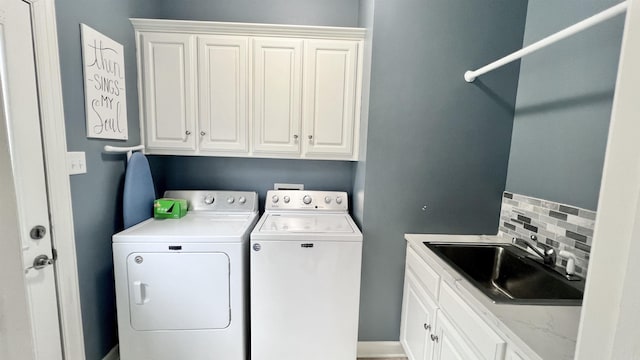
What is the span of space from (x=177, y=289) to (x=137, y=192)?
745 millimetres

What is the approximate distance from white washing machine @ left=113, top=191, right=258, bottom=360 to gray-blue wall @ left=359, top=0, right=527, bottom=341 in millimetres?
873

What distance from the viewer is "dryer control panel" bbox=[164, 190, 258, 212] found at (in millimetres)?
2086

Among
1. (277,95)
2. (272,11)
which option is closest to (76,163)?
(277,95)

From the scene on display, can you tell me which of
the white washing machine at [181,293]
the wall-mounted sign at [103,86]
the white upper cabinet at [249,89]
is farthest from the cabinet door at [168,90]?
the white washing machine at [181,293]

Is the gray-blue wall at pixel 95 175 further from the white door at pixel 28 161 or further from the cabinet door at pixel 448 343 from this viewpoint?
the cabinet door at pixel 448 343

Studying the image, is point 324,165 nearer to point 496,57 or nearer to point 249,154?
point 249,154

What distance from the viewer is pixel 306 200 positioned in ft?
6.91

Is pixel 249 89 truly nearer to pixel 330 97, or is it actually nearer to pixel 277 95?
pixel 277 95

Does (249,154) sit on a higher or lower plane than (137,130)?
lower

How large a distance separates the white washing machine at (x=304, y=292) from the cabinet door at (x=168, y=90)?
100cm

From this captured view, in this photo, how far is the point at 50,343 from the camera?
4.10 feet

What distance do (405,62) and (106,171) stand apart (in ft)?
6.64

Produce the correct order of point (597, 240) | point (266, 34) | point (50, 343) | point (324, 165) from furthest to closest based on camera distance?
point (324, 165), point (266, 34), point (50, 343), point (597, 240)

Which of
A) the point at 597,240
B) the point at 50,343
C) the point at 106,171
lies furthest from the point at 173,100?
the point at 597,240
